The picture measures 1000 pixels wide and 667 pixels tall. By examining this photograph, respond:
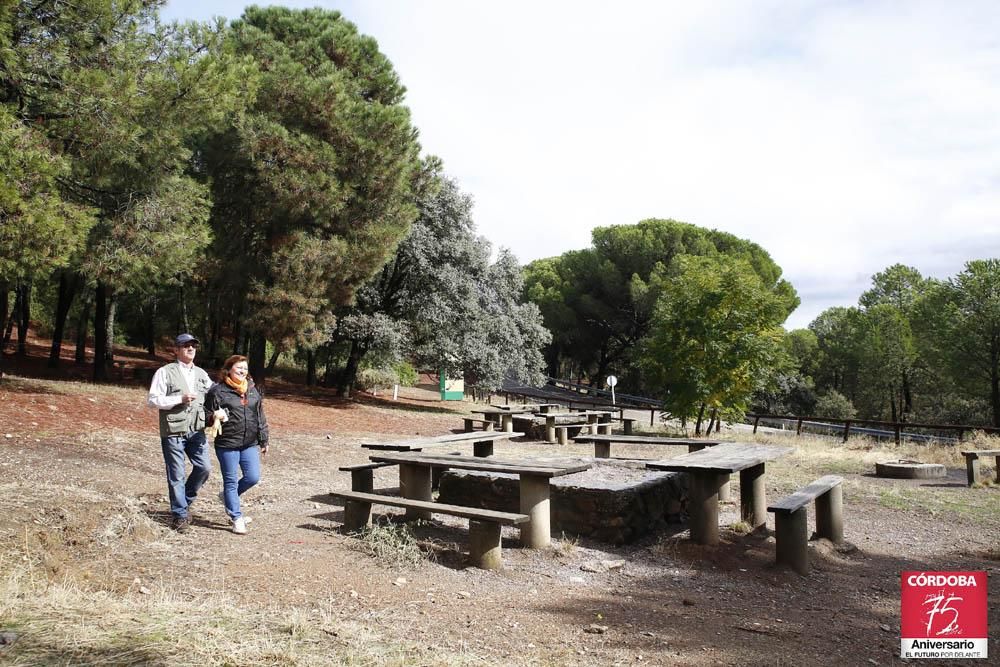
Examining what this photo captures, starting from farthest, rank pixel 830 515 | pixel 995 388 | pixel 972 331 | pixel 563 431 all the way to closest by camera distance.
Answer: pixel 972 331 < pixel 995 388 < pixel 563 431 < pixel 830 515

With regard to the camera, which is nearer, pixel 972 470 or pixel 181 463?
pixel 181 463

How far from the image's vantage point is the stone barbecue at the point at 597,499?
6.79 metres

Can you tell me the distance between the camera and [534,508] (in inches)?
240

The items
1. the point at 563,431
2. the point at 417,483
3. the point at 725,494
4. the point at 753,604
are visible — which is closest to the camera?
the point at 753,604

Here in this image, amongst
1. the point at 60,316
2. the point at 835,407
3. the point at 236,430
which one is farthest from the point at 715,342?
the point at 835,407

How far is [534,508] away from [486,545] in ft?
2.56

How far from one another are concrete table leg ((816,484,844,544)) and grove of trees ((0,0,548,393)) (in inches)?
396

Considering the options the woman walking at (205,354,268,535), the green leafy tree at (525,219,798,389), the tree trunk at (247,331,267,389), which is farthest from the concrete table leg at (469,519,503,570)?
the green leafy tree at (525,219,798,389)

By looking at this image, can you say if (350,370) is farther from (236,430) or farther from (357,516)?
(236,430)

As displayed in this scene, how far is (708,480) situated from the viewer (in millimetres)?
6508

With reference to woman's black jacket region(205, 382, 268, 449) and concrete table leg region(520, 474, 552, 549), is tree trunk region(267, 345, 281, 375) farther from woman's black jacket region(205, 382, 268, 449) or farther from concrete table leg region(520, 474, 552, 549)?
concrete table leg region(520, 474, 552, 549)

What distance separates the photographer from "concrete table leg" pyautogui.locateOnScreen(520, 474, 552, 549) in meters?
6.07

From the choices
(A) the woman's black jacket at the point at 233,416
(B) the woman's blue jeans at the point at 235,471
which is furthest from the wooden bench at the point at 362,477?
(A) the woman's black jacket at the point at 233,416

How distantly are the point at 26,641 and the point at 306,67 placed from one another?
18.7m
